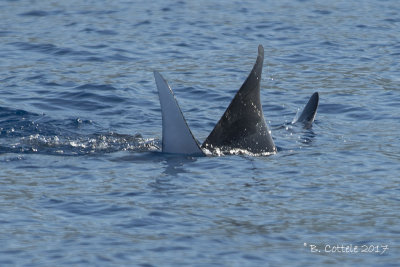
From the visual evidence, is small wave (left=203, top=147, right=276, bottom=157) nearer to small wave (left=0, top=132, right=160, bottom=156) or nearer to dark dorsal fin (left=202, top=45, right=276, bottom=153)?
dark dorsal fin (left=202, top=45, right=276, bottom=153)

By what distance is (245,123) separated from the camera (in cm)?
1079

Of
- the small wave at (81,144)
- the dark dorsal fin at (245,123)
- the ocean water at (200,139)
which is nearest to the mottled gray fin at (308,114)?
the ocean water at (200,139)

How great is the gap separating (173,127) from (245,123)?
113 centimetres

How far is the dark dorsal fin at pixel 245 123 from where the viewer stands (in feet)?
34.6

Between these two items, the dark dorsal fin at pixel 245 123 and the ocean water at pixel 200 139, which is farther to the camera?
the dark dorsal fin at pixel 245 123

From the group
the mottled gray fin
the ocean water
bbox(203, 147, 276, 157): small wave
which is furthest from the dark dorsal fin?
the mottled gray fin

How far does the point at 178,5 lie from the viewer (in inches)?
1011

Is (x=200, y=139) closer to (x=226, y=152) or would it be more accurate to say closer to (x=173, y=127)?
(x=226, y=152)

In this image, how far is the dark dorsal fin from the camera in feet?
34.6

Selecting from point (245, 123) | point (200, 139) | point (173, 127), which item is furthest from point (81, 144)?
point (245, 123)

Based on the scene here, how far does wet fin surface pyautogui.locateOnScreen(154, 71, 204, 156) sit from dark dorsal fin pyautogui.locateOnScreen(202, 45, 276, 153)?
0.33 metres

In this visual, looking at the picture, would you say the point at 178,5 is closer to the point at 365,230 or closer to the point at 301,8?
the point at 301,8

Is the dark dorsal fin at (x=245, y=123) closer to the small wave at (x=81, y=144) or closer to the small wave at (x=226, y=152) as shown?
the small wave at (x=226, y=152)

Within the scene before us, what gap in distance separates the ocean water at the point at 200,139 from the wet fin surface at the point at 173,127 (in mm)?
203
